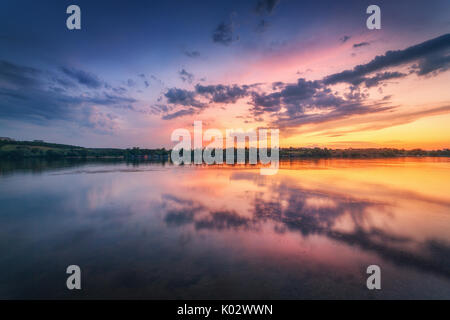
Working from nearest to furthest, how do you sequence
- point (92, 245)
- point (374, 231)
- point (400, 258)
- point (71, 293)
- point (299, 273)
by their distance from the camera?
point (71, 293)
point (299, 273)
point (400, 258)
point (92, 245)
point (374, 231)

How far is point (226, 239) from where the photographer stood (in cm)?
845

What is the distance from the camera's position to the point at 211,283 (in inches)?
216

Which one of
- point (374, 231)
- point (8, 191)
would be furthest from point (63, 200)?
point (374, 231)

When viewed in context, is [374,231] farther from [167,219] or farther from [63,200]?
[63,200]

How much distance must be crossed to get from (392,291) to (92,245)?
35.1 ft

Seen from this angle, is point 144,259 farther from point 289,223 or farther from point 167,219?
point 289,223

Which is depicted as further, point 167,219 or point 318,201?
point 318,201

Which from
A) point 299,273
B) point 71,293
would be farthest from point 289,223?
point 71,293

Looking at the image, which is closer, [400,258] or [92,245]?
[400,258]

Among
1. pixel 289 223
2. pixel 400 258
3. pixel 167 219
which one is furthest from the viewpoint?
pixel 167 219

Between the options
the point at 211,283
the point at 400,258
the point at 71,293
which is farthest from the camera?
the point at 400,258

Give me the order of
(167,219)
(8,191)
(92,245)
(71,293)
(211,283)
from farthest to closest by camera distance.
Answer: (8,191) < (167,219) < (92,245) < (211,283) < (71,293)

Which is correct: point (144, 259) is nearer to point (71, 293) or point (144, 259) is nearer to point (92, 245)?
point (71, 293)

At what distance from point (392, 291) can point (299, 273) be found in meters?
2.40
